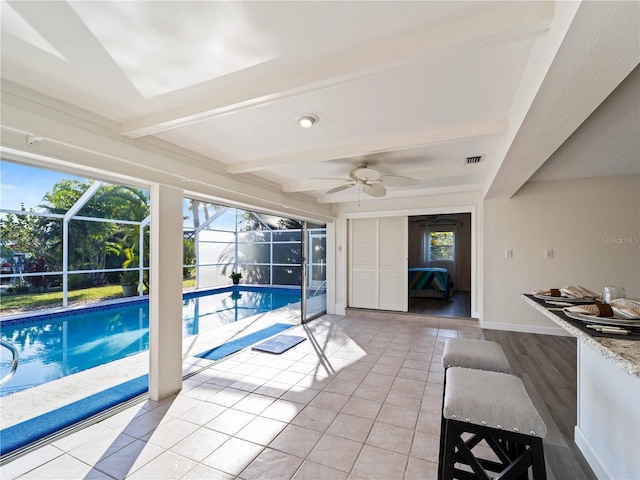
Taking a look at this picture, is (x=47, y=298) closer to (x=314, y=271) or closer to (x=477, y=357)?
(x=314, y=271)

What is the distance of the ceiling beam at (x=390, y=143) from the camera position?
243 centimetres

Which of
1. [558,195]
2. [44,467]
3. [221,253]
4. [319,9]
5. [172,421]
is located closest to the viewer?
[319,9]

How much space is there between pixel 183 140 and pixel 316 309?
14.0 feet

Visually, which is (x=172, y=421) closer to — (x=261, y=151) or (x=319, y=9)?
(x=261, y=151)

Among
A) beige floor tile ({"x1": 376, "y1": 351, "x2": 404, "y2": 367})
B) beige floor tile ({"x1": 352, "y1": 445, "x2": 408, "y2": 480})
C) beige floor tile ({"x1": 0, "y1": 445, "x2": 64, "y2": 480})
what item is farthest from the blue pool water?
beige floor tile ({"x1": 352, "y1": 445, "x2": 408, "y2": 480})

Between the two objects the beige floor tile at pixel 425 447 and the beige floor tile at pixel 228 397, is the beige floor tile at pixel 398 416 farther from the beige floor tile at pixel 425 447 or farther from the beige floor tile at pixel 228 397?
the beige floor tile at pixel 228 397

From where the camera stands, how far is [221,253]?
35.1ft

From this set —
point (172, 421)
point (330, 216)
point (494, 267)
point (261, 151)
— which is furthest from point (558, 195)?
point (172, 421)

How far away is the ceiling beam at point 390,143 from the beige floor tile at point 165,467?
259 centimetres

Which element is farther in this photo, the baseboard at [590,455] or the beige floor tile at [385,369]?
the beige floor tile at [385,369]

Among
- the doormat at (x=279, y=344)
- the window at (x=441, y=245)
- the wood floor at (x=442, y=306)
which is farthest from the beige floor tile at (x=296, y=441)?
the window at (x=441, y=245)

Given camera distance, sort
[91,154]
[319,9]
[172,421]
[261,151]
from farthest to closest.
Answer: [261,151] → [172,421] → [91,154] → [319,9]

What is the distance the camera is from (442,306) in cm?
657

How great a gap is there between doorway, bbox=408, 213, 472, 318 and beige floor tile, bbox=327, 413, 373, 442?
5.39 metres
